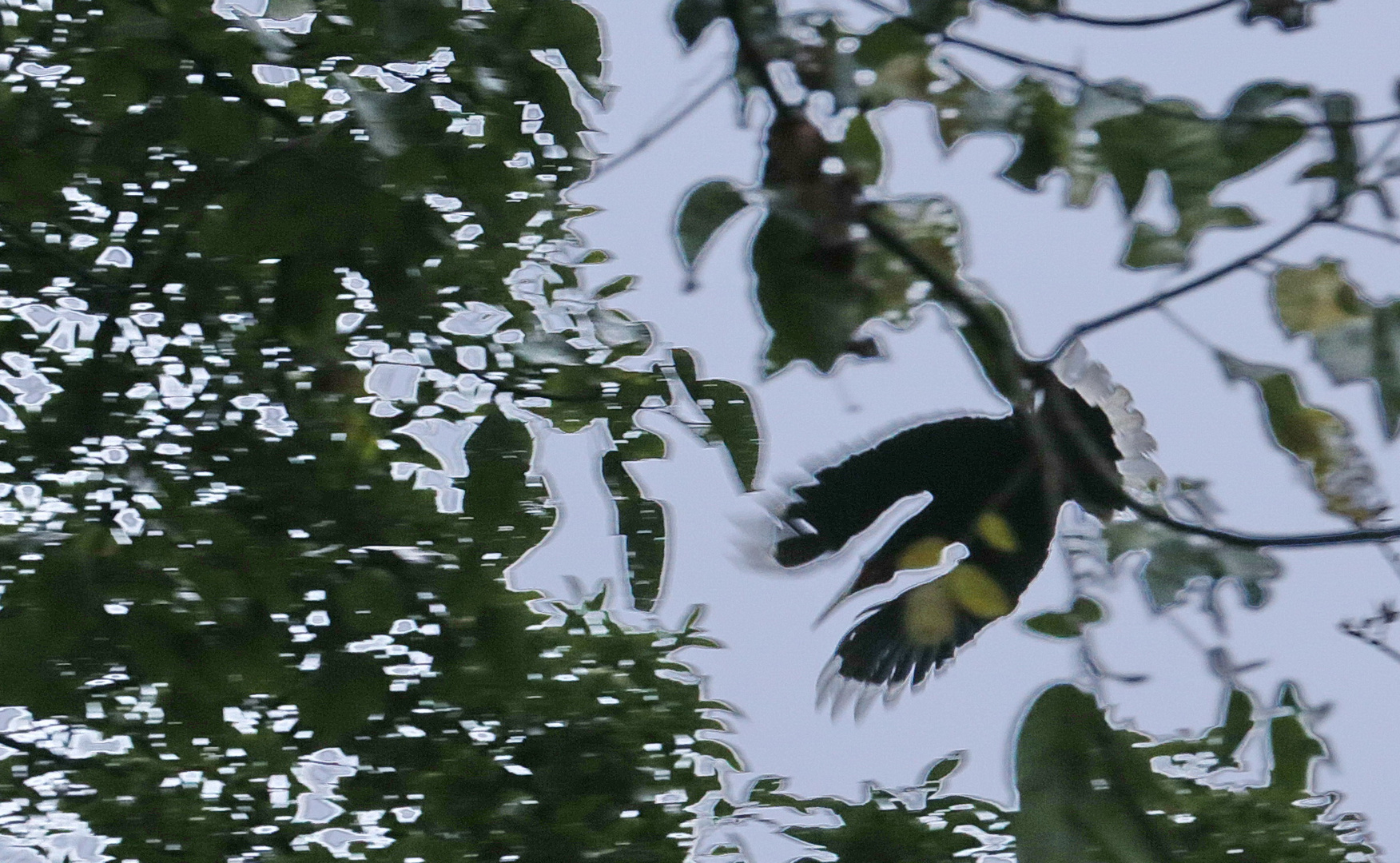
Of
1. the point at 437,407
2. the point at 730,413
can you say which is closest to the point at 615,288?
the point at 437,407

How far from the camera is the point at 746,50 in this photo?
67 centimetres

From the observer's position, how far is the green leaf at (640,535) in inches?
52.9

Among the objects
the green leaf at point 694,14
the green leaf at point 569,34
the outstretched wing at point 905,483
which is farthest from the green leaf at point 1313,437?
the green leaf at point 569,34

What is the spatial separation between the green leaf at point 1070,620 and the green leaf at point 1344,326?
6.8 inches

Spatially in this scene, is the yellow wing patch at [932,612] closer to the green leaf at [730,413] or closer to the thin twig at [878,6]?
the thin twig at [878,6]

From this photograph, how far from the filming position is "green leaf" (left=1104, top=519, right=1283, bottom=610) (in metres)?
0.67

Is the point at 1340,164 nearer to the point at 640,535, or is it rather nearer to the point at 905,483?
the point at 905,483

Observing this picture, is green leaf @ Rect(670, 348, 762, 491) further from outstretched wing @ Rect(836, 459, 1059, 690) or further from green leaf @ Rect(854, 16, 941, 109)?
green leaf @ Rect(854, 16, 941, 109)

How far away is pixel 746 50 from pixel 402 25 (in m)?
0.45

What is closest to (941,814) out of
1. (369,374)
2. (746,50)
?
(369,374)

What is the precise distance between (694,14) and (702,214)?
0.21m

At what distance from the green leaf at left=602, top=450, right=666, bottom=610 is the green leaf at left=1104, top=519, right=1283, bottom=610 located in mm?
724

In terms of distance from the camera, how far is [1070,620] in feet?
1.98

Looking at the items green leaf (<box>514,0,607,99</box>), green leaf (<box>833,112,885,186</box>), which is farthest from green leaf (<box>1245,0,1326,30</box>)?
green leaf (<box>514,0,607,99</box>)
